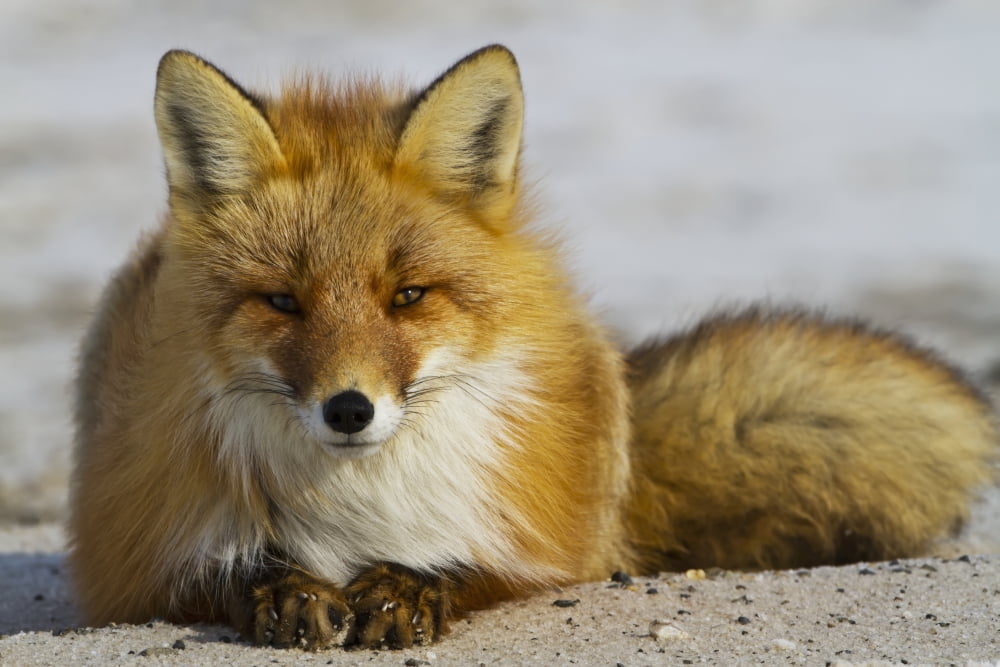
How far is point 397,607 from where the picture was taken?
3.86 m

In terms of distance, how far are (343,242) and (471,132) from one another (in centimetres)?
62

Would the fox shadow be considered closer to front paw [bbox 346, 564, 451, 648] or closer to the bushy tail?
front paw [bbox 346, 564, 451, 648]

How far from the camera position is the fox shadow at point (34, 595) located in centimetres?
521

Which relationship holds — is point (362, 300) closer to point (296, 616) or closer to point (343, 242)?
point (343, 242)

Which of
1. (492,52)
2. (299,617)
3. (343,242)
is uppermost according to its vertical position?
(492,52)

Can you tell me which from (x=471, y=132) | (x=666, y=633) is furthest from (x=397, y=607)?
(x=471, y=132)

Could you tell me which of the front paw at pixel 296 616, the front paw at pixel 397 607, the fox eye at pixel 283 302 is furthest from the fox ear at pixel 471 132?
the front paw at pixel 296 616

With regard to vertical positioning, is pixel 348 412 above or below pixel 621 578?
above

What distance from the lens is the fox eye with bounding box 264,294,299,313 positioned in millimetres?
3766

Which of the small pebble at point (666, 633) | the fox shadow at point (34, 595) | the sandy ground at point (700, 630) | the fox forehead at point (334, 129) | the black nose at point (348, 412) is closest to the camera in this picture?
the black nose at point (348, 412)

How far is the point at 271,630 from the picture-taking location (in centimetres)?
383

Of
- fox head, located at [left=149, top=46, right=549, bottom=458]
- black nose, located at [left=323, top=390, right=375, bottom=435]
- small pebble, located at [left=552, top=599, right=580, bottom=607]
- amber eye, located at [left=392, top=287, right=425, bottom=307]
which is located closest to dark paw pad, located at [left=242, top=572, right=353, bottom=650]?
fox head, located at [left=149, top=46, right=549, bottom=458]

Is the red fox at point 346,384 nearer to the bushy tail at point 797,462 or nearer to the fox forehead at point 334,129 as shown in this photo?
the fox forehead at point 334,129

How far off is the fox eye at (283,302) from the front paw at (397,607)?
35.4 inches
